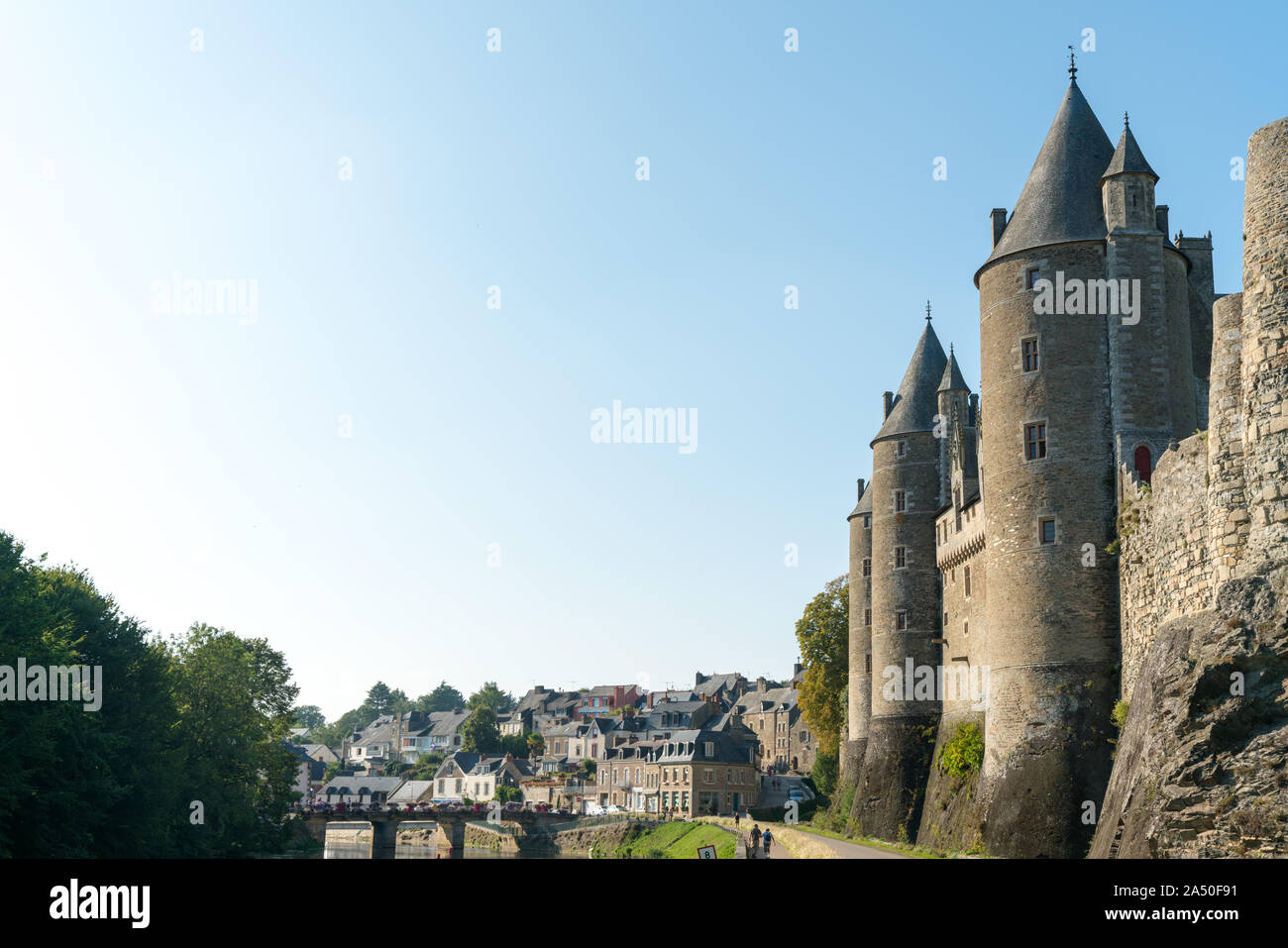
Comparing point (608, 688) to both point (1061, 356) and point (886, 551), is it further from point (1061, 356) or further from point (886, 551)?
point (1061, 356)

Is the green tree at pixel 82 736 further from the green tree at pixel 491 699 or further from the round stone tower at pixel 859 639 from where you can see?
the green tree at pixel 491 699

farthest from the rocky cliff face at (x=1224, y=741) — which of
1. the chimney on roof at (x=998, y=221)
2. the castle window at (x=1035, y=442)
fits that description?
the chimney on roof at (x=998, y=221)

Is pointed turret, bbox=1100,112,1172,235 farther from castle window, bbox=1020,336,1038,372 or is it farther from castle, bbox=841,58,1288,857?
castle window, bbox=1020,336,1038,372

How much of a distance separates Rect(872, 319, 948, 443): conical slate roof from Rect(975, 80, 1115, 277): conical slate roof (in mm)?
14854

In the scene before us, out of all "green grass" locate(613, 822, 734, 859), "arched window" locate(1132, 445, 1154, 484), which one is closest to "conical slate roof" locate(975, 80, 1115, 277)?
"arched window" locate(1132, 445, 1154, 484)

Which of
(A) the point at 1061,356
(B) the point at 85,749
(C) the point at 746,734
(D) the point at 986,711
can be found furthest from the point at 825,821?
(C) the point at 746,734

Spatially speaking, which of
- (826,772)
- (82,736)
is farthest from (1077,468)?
(826,772)

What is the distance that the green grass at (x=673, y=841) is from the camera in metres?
64.2

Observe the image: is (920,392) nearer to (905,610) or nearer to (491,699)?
(905,610)

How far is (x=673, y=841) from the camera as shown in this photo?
71812mm

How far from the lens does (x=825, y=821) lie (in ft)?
186

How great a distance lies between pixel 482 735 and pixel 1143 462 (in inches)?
4413

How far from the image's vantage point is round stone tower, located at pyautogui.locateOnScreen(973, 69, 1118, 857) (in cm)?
3181
